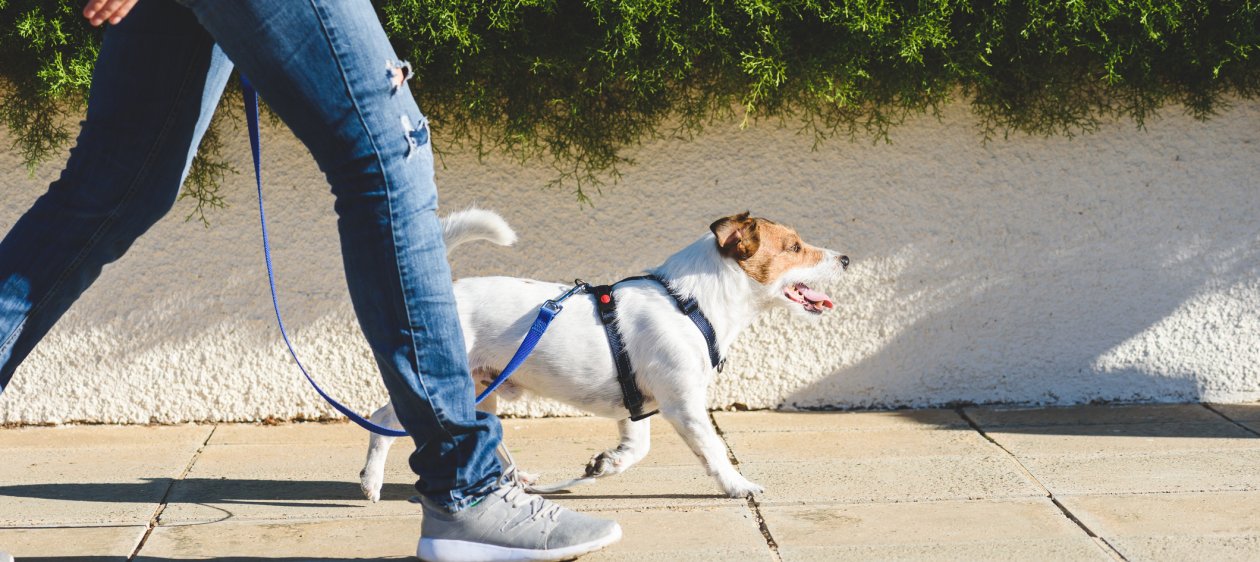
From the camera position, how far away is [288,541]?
3004 mm

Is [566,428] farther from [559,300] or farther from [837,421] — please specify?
[559,300]

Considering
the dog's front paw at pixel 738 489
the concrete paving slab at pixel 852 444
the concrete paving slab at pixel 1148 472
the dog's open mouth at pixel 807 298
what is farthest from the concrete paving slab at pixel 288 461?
the concrete paving slab at pixel 1148 472

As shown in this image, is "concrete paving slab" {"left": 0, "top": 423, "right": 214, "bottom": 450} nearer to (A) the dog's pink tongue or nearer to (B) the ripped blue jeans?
(B) the ripped blue jeans

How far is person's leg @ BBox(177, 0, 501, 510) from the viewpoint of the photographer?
2139mm

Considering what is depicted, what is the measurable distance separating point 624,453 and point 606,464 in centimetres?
7

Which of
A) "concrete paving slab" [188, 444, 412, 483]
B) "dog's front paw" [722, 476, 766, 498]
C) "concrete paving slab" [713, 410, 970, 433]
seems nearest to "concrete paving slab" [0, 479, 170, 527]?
"concrete paving slab" [188, 444, 412, 483]

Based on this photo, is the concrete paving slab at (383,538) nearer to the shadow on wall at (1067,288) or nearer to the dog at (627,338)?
the dog at (627,338)

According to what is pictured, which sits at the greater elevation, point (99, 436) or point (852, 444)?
point (852, 444)

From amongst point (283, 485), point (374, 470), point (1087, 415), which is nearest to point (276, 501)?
point (283, 485)

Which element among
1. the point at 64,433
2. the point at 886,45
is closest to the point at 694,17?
the point at 886,45

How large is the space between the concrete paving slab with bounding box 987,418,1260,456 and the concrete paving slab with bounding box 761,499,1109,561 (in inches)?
29.1

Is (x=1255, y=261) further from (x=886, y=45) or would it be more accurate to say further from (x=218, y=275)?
(x=218, y=275)

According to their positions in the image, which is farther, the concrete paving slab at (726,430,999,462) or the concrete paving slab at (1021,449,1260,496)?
the concrete paving slab at (726,430,999,462)

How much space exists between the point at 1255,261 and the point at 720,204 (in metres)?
2.22
